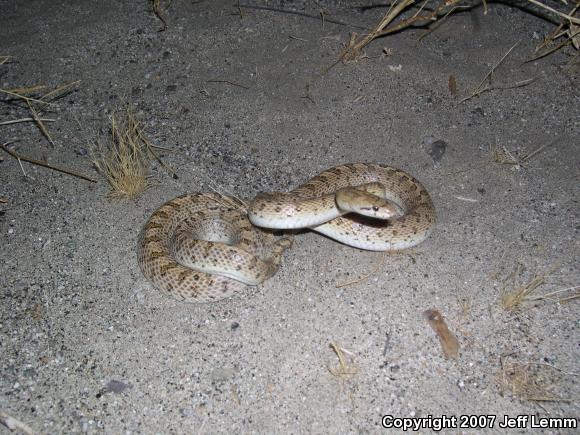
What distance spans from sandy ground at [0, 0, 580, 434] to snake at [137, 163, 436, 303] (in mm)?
218

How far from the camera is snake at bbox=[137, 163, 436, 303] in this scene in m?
5.01

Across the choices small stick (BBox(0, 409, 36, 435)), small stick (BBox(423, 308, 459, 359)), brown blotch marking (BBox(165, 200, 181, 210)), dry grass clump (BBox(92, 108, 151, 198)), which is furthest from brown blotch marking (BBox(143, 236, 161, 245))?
small stick (BBox(423, 308, 459, 359))

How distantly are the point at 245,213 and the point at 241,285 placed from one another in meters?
1.08

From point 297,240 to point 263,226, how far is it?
26.7 inches

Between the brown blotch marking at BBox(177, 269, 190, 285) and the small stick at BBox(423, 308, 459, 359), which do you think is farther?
the brown blotch marking at BBox(177, 269, 190, 285)

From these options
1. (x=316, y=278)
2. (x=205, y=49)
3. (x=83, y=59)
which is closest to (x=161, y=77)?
(x=205, y=49)

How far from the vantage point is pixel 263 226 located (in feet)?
17.1

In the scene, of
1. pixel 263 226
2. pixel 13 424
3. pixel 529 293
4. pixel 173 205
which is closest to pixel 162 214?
pixel 173 205

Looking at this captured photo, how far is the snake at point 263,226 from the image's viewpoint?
5.01 m

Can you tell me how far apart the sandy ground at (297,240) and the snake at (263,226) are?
0.72 feet

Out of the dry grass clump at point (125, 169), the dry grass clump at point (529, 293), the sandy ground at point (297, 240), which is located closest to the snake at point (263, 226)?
the sandy ground at point (297, 240)

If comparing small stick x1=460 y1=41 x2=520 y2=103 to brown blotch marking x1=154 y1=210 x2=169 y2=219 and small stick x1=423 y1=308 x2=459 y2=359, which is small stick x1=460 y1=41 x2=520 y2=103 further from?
brown blotch marking x1=154 y1=210 x2=169 y2=219

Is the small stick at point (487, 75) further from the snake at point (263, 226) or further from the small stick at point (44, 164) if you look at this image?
the small stick at point (44, 164)

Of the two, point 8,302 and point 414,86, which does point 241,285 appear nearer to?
point 8,302
